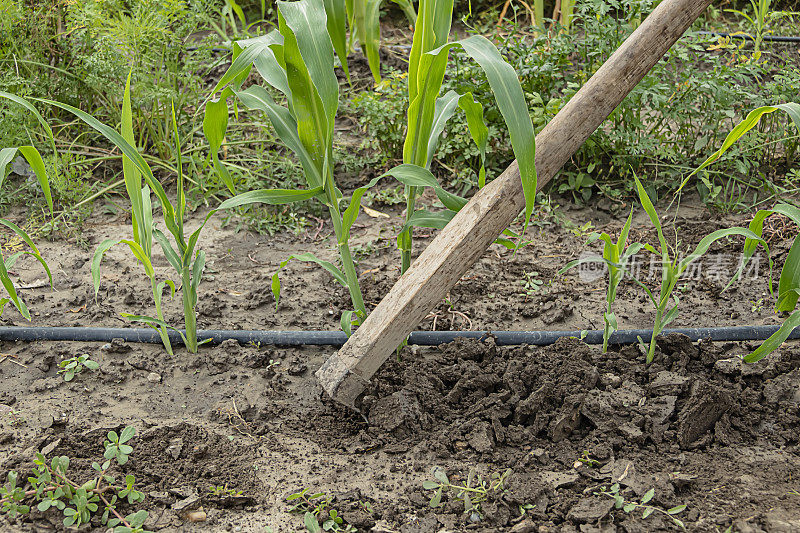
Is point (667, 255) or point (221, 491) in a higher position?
point (667, 255)

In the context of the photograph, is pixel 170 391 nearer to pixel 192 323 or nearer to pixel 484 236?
pixel 192 323

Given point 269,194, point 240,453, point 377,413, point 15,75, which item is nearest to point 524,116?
point 269,194

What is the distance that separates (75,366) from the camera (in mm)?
2104

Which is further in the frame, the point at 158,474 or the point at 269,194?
the point at 269,194

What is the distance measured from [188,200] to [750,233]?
243 centimetres

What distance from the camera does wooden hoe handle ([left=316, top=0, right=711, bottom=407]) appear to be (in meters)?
1.81

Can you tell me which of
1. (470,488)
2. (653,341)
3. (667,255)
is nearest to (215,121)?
(470,488)

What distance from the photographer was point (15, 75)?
3166mm

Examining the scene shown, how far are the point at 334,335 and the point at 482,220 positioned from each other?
0.70 metres

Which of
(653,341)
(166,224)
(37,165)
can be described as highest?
(37,165)

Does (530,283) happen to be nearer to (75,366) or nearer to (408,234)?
(408,234)

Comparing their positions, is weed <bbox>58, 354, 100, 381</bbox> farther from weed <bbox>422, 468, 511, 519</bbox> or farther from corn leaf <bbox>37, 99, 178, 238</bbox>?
weed <bbox>422, 468, 511, 519</bbox>

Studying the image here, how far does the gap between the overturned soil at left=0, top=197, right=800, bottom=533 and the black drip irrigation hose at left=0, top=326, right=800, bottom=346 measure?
41 millimetres

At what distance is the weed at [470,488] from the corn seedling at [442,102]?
2.09ft
